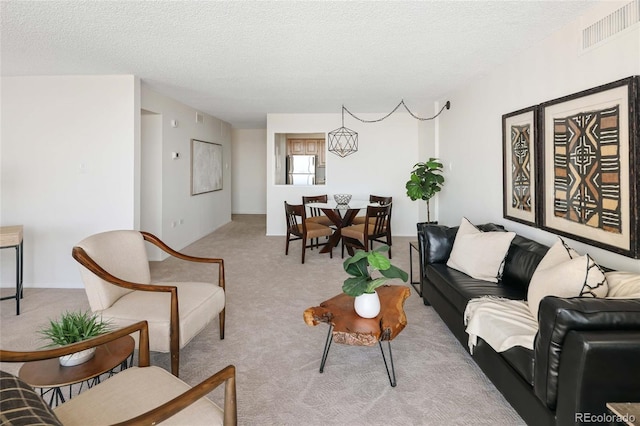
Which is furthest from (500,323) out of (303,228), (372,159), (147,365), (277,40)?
(372,159)

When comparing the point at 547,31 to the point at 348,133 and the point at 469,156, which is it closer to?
the point at 469,156

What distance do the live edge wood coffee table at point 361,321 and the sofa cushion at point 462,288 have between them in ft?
1.29

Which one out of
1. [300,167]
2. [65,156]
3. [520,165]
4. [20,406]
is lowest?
[20,406]

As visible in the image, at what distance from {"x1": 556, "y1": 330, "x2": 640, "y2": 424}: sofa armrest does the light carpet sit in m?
0.59

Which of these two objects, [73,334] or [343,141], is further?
[343,141]

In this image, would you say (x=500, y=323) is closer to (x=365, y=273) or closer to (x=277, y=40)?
(x=365, y=273)

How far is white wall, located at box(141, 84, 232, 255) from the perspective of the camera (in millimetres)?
5113

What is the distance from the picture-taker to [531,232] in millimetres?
3096

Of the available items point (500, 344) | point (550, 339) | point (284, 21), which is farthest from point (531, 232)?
point (284, 21)

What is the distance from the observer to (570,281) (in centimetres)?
179

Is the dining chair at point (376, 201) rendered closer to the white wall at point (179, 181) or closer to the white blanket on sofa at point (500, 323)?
the white wall at point (179, 181)

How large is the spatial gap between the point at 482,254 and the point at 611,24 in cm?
169

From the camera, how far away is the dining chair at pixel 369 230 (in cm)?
486

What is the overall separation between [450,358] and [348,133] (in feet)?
16.3
